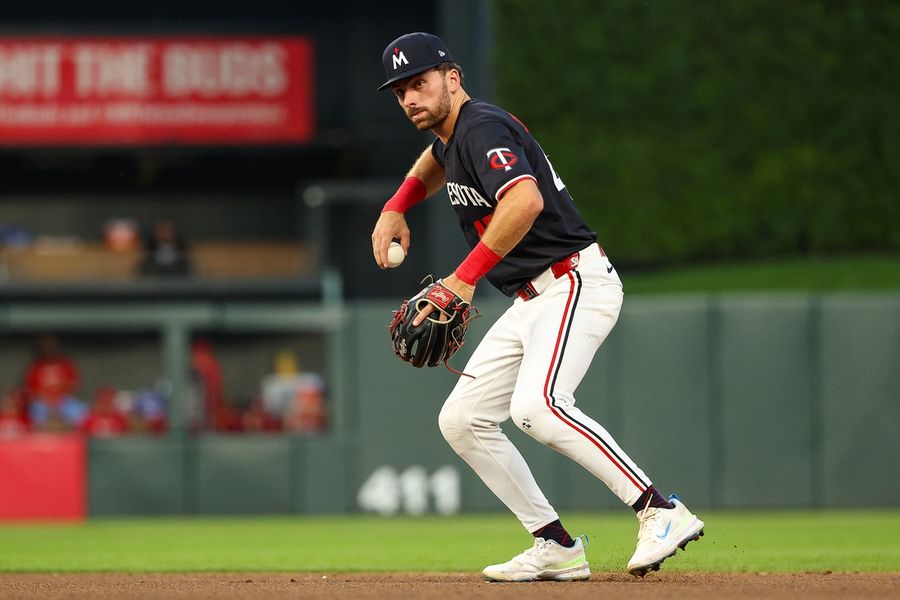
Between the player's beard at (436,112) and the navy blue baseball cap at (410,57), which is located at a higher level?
the navy blue baseball cap at (410,57)

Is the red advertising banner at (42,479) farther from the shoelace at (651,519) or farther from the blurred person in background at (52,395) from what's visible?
A: the shoelace at (651,519)

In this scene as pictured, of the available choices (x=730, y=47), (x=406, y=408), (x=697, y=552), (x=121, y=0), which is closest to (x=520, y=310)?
(x=697, y=552)

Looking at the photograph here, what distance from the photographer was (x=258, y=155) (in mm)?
17250

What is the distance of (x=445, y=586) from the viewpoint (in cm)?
472

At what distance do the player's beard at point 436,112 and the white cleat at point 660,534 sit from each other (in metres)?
1.51

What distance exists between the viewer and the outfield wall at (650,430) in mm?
10727

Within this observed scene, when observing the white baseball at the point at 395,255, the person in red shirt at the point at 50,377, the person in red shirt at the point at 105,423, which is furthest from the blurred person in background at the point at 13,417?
the white baseball at the point at 395,255

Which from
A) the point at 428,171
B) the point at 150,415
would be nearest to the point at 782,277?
the point at 150,415

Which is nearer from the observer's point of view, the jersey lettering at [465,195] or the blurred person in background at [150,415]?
the jersey lettering at [465,195]

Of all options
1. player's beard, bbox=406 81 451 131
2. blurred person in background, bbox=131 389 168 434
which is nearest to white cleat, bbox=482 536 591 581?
player's beard, bbox=406 81 451 131

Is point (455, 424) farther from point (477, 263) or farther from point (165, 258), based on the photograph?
point (165, 258)

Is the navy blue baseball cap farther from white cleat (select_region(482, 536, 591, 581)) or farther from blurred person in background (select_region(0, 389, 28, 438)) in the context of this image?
blurred person in background (select_region(0, 389, 28, 438))

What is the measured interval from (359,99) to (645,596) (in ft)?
43.9

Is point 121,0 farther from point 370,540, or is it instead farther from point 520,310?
point 520,310
